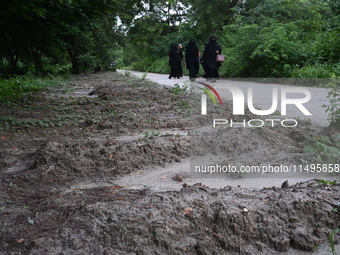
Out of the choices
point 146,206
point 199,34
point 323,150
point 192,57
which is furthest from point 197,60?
point 199,34

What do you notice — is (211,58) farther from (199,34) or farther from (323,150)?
(199,34)

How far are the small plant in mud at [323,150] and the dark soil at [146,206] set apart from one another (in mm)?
118

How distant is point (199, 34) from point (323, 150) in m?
31.0

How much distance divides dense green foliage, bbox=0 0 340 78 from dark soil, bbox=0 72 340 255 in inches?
92.9

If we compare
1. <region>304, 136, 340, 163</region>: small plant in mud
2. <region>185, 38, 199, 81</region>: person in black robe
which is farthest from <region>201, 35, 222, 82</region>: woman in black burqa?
<region>304, 136, 340, 163</region>: small plant in mud

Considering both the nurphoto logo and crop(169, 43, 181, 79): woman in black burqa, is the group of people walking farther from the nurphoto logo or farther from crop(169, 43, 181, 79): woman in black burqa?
the nurphoto logo

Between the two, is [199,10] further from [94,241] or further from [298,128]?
[94,241]

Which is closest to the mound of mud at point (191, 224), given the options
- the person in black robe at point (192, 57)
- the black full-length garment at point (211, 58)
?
the black full-length garment at point (211, 58)

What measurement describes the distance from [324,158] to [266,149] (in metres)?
0.80

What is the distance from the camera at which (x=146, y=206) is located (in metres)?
2.86

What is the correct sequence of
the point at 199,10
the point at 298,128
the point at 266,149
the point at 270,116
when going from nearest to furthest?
the point at 266,149, the point at 298,128, the point at 270,116, the point at 199,10

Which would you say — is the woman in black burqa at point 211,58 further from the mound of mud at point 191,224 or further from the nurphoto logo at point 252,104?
the mound of mud at point 191,224

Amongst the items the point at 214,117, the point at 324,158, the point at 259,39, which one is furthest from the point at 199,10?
the point at 324,158

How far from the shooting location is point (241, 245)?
259 cm
